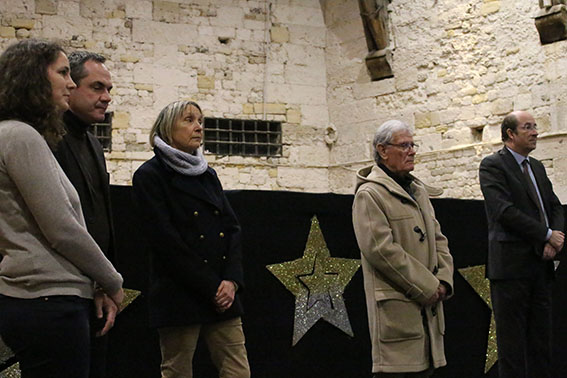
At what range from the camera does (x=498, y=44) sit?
32.4 ft

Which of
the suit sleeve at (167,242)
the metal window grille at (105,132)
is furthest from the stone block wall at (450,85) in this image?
the suit sleeve at (167,242)

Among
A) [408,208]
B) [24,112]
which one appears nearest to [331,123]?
[408,208]

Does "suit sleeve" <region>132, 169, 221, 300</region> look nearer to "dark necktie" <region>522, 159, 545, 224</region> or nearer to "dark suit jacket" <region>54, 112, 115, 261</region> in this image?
"dark suit jacket" <region>54, 112, 115, 261</region>

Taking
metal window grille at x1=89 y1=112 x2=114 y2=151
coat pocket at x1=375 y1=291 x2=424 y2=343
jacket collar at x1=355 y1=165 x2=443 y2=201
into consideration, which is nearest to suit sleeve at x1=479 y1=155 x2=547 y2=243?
jacket collar at x1=355 y1=165 x2=443 y2=201

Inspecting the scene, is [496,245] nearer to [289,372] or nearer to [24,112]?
[289,372]

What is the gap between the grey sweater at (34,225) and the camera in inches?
86.7

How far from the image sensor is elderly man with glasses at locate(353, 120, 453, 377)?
11.2ft

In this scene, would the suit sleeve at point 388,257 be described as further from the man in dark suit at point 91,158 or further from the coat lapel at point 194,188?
the man in dark suit at point 91,158

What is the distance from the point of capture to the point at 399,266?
11.2 feet

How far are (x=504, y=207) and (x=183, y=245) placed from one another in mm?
2150

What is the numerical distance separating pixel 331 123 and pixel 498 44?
2.82 metres

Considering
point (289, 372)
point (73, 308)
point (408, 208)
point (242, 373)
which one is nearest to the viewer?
point (73, 308)

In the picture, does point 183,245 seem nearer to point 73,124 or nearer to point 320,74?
point 73,124

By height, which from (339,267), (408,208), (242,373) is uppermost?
(408,208)
